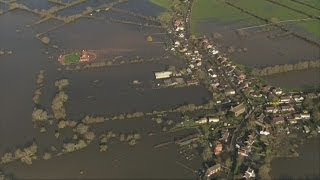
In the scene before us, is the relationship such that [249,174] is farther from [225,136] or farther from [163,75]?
[163,75]

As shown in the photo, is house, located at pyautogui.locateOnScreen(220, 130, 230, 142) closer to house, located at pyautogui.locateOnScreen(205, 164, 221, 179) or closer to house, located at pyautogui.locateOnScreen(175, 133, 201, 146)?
house, located at pyautogui.locateOnScreen(175, 133, 201, 146)

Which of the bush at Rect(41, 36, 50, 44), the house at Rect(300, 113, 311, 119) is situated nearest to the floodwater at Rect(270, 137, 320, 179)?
the house at Rect(300, 113, 311, 119)

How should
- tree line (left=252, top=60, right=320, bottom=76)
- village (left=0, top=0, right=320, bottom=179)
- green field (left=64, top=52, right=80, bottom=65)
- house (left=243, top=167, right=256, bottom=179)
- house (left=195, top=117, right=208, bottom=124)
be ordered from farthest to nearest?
1. green field (left=64, top=52, right=80, bottom=65)
2. tree line (left=252, top=60, right=320, bottom=76)
3. house (left=195, top=117, right=208, bottom=124)
4. village (left=0, top=0, right=320, bottom=179)
5. house (left=243, top=167, right=256, bottom=179)

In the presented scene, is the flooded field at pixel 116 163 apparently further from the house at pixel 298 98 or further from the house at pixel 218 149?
the house at pixel 298 98

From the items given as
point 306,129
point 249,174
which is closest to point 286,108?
point 306,129

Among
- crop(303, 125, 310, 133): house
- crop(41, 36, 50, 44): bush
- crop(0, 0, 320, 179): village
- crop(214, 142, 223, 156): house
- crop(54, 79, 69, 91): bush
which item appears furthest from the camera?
crop(41, 36, 50, 44): bush

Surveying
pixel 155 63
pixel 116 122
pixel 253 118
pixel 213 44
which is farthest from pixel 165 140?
pixel 213 44

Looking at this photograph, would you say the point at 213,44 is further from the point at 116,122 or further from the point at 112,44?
the point at 116,122
